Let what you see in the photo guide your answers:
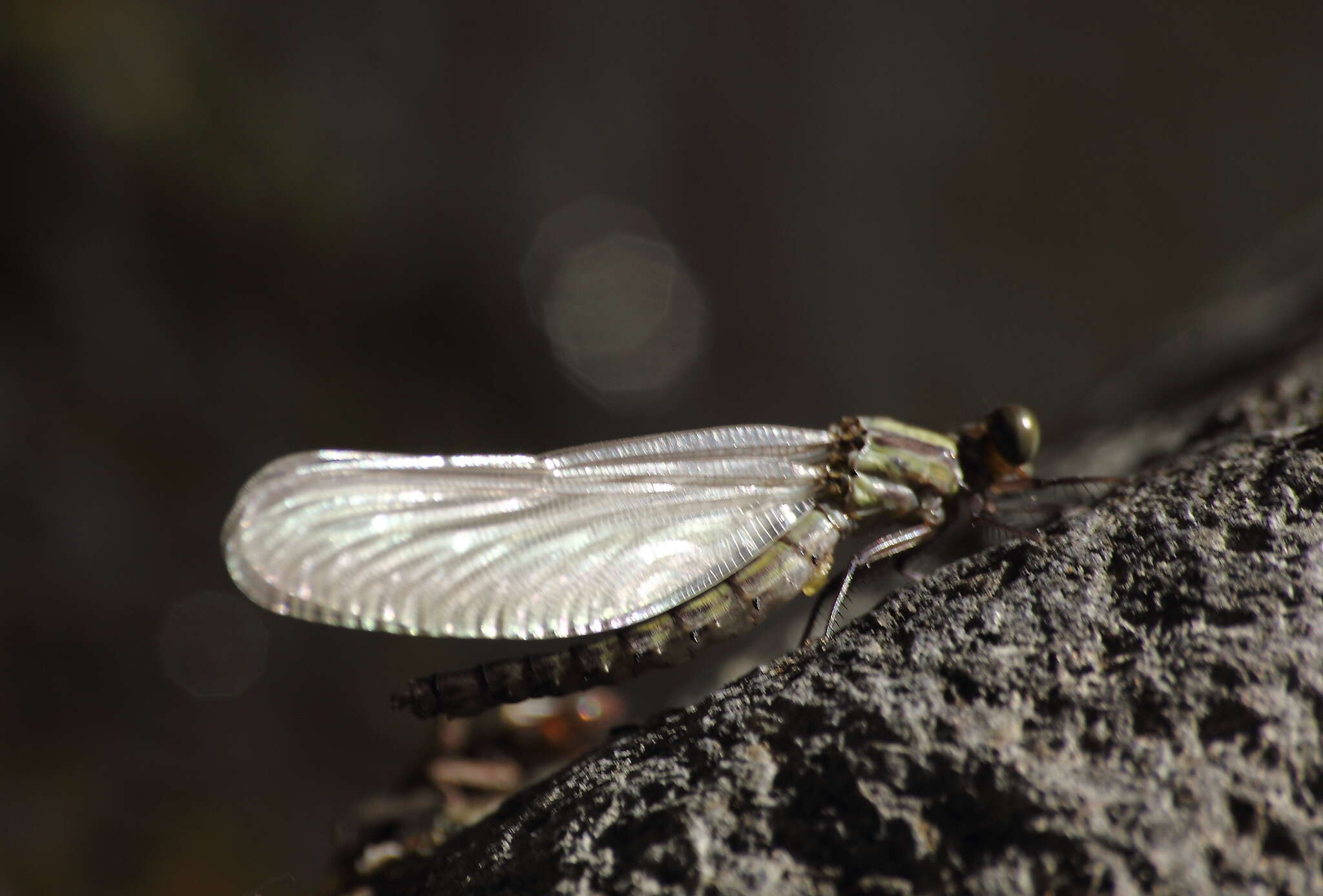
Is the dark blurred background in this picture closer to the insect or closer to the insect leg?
the insect

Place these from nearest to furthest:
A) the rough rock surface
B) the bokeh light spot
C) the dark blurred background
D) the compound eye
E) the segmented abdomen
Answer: the rough rock surface, the segmented abdomen, the compound eye, the dark blurred background, the bokeh light spot

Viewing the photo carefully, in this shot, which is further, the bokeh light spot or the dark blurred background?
the bokeh light spot

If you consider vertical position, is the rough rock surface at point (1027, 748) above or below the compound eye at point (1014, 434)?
below

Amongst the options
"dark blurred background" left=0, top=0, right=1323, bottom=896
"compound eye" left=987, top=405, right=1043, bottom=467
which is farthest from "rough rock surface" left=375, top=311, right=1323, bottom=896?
"dark blurred background" left=0, top=0, right=1323, bottom=896

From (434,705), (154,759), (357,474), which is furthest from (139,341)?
(434,705)

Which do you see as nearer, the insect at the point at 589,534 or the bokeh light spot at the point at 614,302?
the insect at the point at 589,534

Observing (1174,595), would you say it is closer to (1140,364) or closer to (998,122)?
(1140,364)

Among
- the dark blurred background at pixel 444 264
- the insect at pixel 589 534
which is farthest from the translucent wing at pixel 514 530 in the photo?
the dark blurred background at pixel 444 264

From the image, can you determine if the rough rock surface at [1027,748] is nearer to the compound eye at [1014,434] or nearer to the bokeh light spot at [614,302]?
the compound eye at [1014,434]
